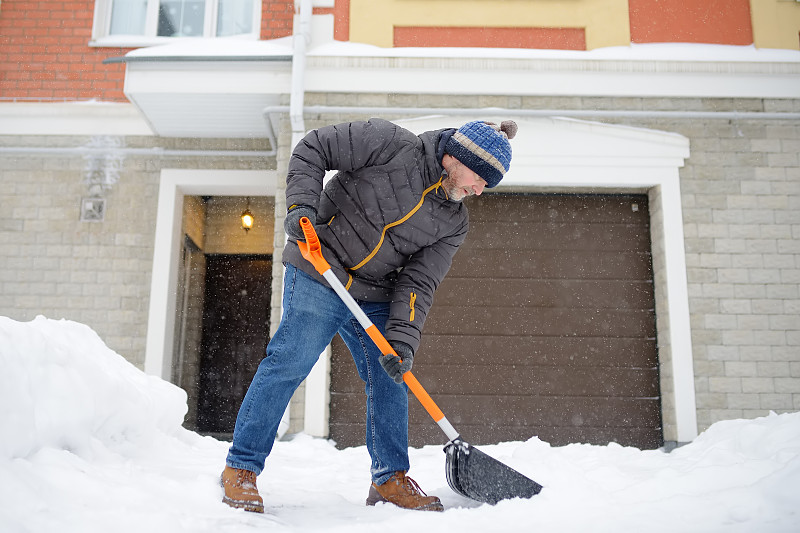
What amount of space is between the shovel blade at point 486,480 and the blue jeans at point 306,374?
0.89 feet

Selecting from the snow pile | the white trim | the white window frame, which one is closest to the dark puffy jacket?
the snow pile

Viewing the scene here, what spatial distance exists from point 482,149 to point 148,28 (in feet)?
16.9

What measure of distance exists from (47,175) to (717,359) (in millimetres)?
6112

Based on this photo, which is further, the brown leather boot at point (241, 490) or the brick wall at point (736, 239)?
the brick wall at point (736, 239)

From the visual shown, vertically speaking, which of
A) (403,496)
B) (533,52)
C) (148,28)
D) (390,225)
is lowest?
(403,496)

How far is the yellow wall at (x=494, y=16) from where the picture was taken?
202 inches

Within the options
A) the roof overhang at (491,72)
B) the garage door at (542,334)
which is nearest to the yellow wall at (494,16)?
the roof overhang at (491,72)

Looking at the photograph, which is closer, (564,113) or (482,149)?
(482,149)

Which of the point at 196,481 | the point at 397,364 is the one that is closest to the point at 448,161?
the point at 397,364

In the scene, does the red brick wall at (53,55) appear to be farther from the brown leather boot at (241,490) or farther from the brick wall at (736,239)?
the brown leather boot at (241,490)

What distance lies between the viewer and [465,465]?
227 cm

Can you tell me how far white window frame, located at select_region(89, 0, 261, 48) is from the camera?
612 centimetres

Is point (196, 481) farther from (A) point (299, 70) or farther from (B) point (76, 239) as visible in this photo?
(B) point (76, 239)

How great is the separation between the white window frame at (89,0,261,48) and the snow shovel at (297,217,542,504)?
4.46 meters
